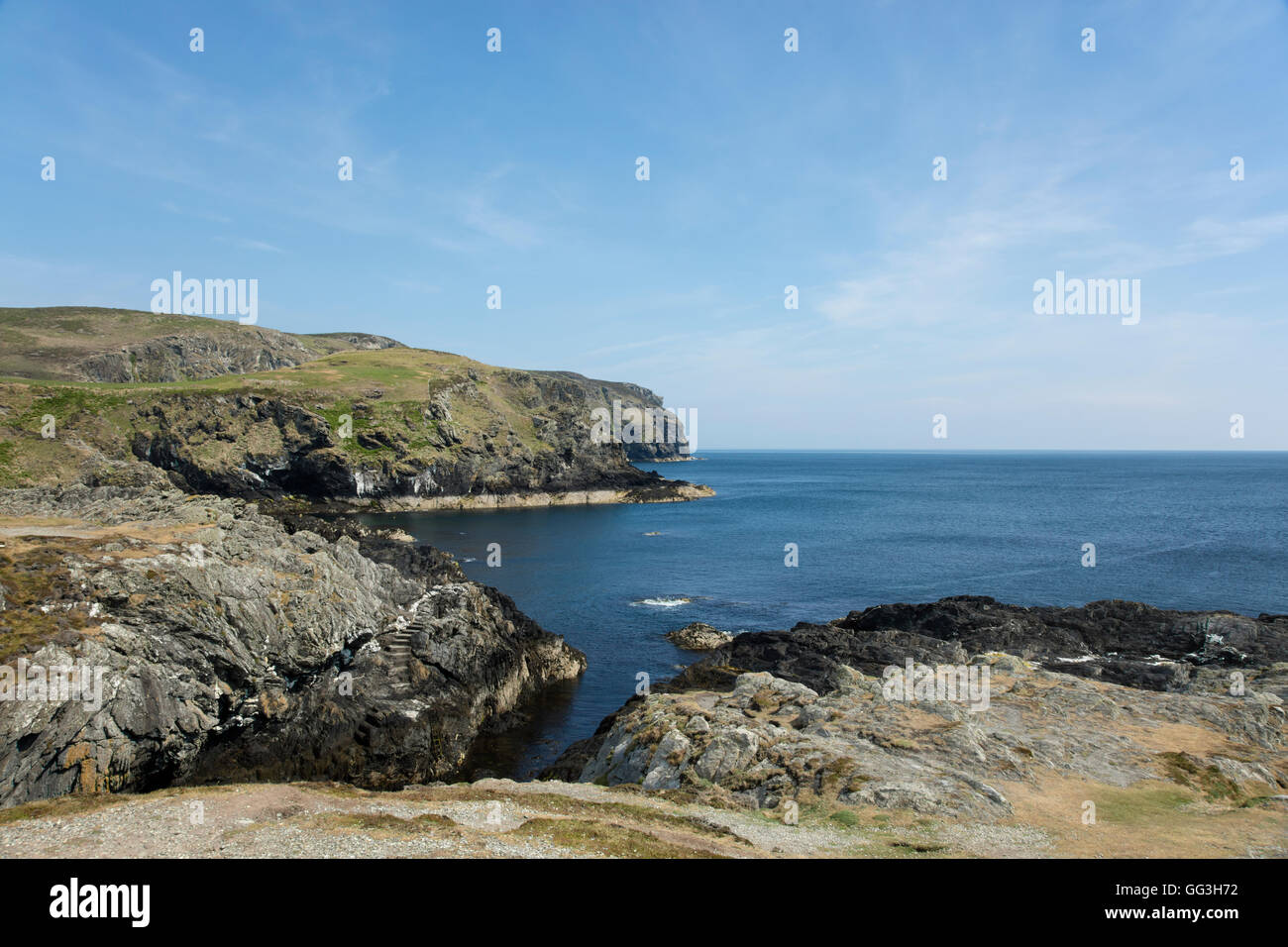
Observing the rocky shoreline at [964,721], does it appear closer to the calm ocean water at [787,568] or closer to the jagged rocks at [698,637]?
the jagged rocks at [698,637]

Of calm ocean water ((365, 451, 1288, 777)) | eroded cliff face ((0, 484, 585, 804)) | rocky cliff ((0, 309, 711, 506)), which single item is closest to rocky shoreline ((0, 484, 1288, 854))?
eroded cliff face ((0, 484, 585, 804))

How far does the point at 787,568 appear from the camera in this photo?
242ft

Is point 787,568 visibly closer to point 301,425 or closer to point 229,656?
point 229,656

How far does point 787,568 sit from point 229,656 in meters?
56.2

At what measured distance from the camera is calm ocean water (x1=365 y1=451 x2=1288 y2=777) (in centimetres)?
4731

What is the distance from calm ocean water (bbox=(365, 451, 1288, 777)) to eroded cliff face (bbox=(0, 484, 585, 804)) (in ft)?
13.5

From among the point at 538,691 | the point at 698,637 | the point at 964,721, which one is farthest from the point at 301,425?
the point at 964,721

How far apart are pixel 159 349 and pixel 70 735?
17708 centimetres

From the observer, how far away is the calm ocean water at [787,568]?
155 ft

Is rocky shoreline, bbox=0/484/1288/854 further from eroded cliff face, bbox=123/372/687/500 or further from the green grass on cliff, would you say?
eroded cliff face, bbox=123/372/687/500

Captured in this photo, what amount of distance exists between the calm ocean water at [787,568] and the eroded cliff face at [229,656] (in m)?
4.11

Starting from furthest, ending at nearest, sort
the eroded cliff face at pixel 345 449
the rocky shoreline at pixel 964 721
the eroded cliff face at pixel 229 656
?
the eroded cliff face at pixel 345 449, the eroded cliff face at pixel 229 656, the rocky shoreline at pixel 964 721

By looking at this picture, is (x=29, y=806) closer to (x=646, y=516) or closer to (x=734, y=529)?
(x=734, y=529)

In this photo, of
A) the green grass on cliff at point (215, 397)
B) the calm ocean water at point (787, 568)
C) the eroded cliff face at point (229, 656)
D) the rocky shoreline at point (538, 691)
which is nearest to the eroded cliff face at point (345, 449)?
the green grass on cliff at point (215, 397)
